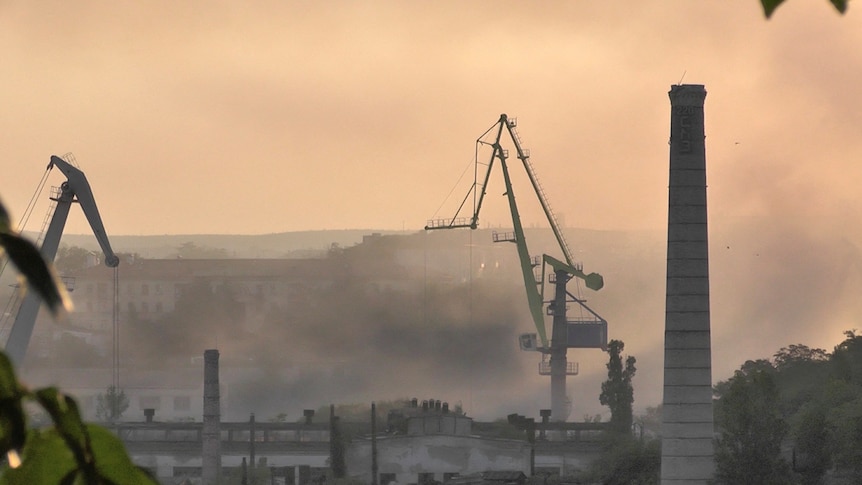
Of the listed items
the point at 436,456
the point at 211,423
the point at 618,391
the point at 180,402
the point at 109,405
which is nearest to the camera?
the point at 211,423

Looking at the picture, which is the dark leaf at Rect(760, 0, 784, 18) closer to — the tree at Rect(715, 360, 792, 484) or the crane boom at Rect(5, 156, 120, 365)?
the tree at Rect(715, 360, 792, 484)

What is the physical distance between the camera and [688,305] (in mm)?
46969

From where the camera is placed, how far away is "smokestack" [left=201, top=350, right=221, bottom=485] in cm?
6500

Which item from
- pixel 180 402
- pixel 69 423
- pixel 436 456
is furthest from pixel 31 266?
pixel 180 402

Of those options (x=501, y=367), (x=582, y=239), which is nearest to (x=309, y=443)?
(x=501, y=367)

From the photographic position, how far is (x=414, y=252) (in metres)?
127

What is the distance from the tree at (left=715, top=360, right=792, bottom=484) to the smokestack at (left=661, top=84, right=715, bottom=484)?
759 cm

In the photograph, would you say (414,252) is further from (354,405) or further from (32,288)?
(32,288)

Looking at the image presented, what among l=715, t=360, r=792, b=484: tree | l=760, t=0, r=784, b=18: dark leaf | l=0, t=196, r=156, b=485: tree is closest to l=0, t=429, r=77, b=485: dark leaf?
l=0, t=196, r=156, b=485: tree

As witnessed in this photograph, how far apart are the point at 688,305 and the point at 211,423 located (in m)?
24.7

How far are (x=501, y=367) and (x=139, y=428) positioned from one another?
39232 mm

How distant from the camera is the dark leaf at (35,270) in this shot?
106 centimetres

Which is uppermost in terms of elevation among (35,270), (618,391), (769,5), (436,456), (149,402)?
(618,391)

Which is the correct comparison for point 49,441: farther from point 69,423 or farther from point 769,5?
point 769,5
